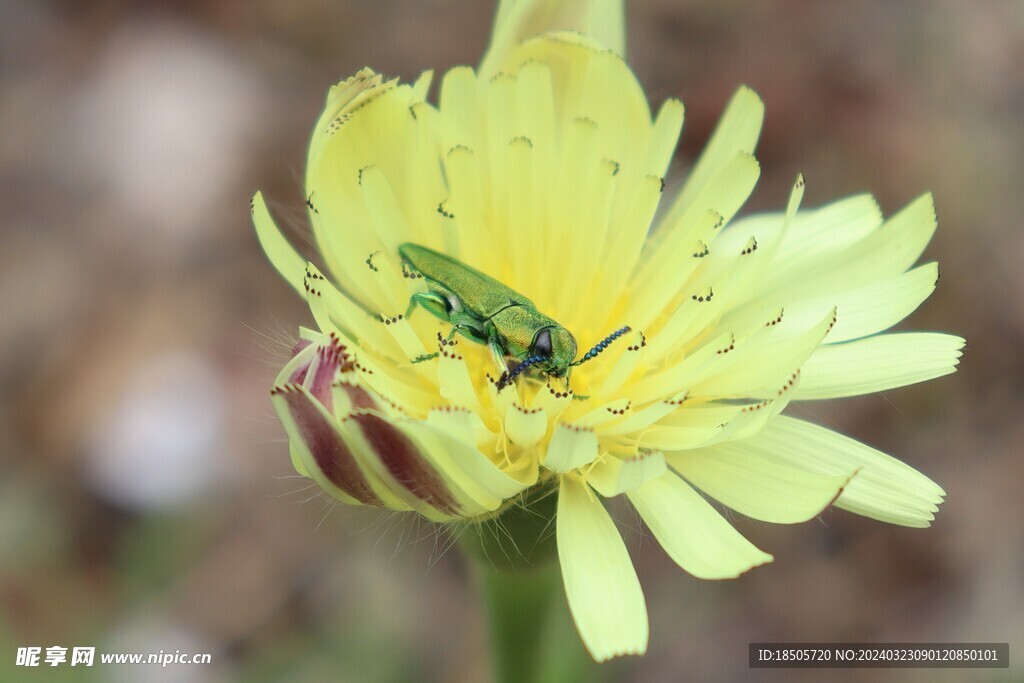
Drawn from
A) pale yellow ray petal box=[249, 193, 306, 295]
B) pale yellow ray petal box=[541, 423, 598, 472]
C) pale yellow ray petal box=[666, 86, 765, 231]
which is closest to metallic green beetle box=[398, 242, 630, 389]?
pale yellow ray petal box=[249, 193, 306, 295]

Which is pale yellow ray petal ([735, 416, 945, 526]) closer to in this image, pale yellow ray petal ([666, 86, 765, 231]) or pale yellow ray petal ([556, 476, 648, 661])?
pale yellow ray petal ([556, 476, 648, 661])

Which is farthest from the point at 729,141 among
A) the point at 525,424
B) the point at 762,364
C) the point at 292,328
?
the point at 292,328

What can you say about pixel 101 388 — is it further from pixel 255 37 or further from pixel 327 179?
pixel 327 179

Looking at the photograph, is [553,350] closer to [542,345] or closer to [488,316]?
[542,345]

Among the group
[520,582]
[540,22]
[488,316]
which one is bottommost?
[520,582]

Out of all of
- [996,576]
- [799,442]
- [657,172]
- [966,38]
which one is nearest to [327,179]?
[657,172]

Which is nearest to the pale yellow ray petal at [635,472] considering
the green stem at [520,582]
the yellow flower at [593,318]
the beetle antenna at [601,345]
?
the yellow flower at [593,318]

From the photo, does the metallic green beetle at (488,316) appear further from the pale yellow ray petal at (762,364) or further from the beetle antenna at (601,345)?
the pale yellow ray petal at (762,364)
